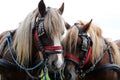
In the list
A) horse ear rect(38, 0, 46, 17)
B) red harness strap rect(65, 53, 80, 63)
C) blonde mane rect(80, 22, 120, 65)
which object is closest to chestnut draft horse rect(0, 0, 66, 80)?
horse ear rect(38, 0, 46, 17)

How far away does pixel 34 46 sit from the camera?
217 inches

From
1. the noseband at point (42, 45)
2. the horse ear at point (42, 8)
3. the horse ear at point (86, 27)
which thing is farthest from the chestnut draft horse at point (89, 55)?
the horse ear at point (42, 8)

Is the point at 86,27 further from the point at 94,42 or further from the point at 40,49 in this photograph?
the point at 40,49

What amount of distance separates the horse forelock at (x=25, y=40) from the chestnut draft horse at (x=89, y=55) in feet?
1.64

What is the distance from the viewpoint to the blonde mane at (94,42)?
5.55 meters

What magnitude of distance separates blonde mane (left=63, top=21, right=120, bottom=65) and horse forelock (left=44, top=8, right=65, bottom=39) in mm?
234

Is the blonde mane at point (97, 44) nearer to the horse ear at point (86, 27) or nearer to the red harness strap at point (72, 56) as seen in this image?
the horse ear at point (86, 27)

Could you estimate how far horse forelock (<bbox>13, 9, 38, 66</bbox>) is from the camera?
216 inches

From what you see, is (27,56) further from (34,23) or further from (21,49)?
(34,23)

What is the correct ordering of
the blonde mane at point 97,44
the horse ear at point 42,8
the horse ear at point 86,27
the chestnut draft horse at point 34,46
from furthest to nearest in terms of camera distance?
the blonde mane at point 97,44 → the horse ear at point 86,27 → the horse ear at point 42,8 → the chestnut draft horse at point 34,46

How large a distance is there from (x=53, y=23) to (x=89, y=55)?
81cm

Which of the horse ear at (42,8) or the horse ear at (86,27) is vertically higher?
the horse ear at (42,8)

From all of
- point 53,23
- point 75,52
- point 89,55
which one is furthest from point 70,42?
point 53,23

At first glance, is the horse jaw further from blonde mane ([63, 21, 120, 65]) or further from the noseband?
blonde mane ([63, 21, 120, 65])
